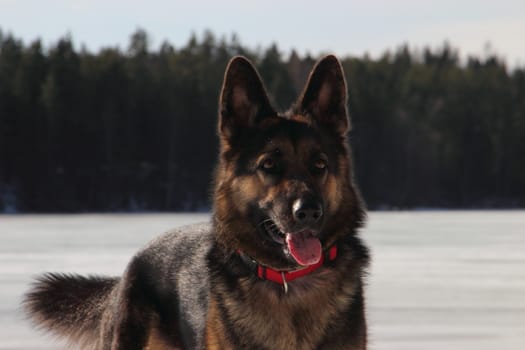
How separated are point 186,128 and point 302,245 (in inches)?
2925

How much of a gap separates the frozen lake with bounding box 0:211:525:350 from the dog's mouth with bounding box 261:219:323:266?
119 inches

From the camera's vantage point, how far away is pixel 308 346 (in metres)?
4.71

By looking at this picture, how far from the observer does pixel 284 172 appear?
4.64 m

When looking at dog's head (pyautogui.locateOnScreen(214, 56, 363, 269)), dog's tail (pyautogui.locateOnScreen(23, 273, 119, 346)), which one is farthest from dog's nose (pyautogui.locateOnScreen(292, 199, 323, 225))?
dog's tail (pyautogui.locateOnScreen(23, 273, 119, 346))

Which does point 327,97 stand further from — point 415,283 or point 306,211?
point 415,283

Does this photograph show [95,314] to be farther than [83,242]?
No

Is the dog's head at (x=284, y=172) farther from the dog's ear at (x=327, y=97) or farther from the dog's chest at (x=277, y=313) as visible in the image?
the dog's chest at (x=277, y=313)

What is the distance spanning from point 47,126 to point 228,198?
65.9m

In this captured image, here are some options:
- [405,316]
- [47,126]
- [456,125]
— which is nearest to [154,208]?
[47,126]

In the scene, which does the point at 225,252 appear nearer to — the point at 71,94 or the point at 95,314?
the point at 95,314

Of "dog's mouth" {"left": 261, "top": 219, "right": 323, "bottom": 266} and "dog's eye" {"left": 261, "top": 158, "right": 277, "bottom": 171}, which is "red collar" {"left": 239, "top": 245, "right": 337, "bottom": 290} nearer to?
"dog's mouth" {"left": 261, "top": 219, "right": 323, "bottom": 266}

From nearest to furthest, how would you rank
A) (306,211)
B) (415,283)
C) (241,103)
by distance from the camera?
(306,211) < (241,103) < (415,283)

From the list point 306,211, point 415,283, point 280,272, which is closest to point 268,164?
point 306,211

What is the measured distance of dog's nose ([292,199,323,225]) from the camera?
441 cm
